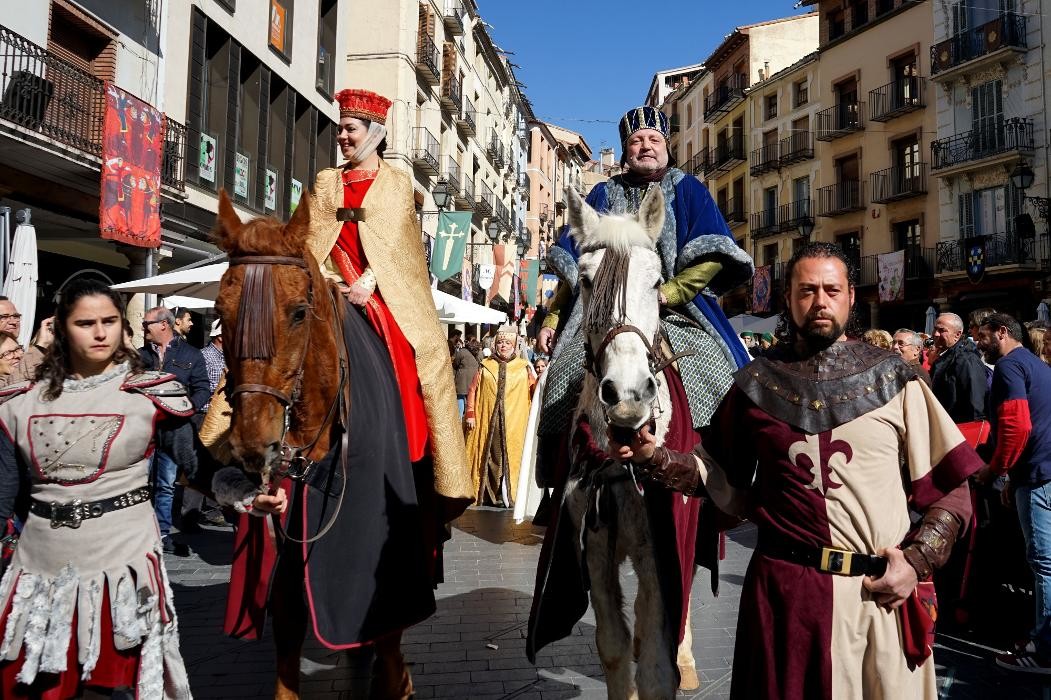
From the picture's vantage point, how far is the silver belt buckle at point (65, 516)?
9.66ft

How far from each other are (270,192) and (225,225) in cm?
1712

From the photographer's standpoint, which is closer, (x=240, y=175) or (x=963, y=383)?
(x=963, y=383)

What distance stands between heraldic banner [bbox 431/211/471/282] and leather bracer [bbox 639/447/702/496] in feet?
51.5

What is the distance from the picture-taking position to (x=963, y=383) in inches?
248

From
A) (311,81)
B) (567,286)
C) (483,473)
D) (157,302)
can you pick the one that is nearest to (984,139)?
(311,81)

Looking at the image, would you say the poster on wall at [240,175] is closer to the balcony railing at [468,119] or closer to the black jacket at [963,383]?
the black jacket at [963,383]

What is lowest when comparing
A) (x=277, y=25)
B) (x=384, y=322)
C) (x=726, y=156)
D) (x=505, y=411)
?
(x=505, y=411)

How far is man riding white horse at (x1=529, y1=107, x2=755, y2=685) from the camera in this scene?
3600mm

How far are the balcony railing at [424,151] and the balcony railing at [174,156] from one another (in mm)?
14993

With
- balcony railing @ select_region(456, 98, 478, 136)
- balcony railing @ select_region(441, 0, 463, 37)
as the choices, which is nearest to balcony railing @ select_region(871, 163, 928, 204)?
balcony railing @ select_region(456, 98, 478, 136)

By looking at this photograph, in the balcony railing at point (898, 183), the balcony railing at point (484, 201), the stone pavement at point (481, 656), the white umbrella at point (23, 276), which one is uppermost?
the balcony railing at point (484, 201)

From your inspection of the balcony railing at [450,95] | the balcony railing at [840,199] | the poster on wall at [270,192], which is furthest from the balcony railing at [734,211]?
the poster on wall at [270,192]

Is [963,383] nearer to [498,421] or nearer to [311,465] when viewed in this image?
[311,465]

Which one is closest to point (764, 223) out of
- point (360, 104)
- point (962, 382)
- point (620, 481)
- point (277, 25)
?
point (277, 25)
